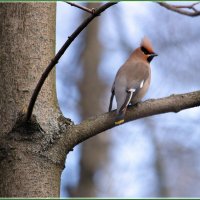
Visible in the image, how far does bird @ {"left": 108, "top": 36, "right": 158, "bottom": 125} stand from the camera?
3.62m

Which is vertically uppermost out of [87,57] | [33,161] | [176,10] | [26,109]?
[87,57]

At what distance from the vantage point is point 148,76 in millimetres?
4176

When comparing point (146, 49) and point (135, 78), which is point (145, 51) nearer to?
point (146, 49)

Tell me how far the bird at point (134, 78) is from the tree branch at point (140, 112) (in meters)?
0.54

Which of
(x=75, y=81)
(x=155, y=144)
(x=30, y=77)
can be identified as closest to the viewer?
(x=30, y=77)

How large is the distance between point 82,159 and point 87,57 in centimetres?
158

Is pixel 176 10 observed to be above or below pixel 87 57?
below

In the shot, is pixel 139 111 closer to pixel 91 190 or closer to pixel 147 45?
pixel 147 45

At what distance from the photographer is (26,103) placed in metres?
2.47

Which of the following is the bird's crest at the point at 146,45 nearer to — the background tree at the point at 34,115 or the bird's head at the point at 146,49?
the bird's head at the point at 146,49

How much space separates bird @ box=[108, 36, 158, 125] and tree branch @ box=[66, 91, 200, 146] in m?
0.54

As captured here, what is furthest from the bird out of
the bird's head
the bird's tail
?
the bird's tail

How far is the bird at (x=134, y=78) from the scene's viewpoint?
3624 mm

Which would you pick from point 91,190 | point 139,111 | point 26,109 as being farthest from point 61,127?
point 91,190
